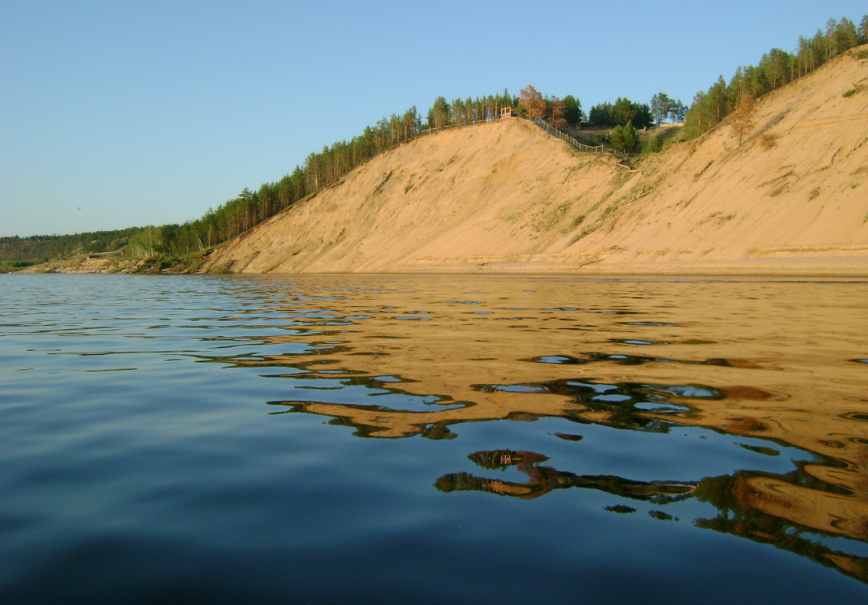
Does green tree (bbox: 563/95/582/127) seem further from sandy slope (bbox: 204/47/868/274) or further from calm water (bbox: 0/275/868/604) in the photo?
calm water (bbox: 0/275/868/604)

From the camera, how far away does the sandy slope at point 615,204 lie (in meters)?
43.2

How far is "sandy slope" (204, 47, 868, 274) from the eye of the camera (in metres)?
43.2

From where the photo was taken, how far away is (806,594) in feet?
8.23

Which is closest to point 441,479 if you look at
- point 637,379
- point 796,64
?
point 637,379

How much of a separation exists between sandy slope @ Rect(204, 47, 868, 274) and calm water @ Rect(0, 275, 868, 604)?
122ft

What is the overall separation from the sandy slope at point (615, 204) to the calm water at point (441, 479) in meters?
37.2

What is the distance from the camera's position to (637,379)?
23.4 ft

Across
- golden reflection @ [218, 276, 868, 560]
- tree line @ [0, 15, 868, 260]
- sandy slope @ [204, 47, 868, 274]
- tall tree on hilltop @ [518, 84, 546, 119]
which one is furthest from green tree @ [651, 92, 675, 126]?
golden reflection @ [218, 276, 868, 560]

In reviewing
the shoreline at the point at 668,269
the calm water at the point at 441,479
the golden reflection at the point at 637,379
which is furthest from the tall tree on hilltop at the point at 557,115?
the calm water at the point at 441,479

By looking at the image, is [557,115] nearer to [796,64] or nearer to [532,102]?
[532,102]

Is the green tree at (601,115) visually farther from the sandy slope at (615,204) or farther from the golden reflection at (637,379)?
the golden reflection at (637,379)

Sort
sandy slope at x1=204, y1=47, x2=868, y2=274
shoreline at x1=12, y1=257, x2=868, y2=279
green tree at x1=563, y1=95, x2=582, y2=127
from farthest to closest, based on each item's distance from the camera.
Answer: green tree at x1=563, y1=95, x2=582, y2=127 → sandy slope at x1=204, y1=47, x2=868, y2=274 → shoreline at x1=12, y1=257, x2=868, y2=279

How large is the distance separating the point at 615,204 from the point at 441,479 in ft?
189

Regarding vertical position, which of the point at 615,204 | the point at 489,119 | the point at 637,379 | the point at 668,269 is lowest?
the point at 637,379
